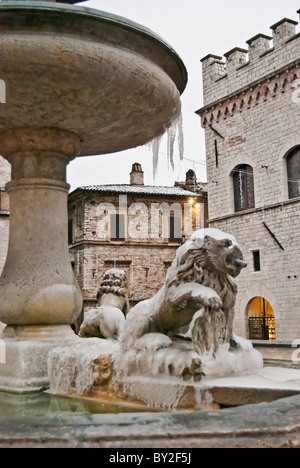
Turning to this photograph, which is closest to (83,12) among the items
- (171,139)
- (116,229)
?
(171,139)

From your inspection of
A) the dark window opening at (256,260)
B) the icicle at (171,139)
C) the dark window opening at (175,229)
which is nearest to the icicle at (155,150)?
the icicle at (171,139)

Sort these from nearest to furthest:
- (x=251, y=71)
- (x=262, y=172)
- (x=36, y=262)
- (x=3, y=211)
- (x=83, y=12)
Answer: (x=83, y=12), (x=36, y=262), (x=3, y=211), (x=262, y=172), (x=251, y=71)

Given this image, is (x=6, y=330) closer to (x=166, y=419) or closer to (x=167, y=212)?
(x=166, y=419)

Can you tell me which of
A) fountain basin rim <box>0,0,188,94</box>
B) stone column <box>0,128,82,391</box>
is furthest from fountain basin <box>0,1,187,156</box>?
stone column <box>0,128,82,391</box>

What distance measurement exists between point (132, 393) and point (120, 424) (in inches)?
50.4

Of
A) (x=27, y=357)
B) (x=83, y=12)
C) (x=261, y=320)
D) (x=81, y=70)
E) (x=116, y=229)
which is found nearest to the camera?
(x=83, y=12)

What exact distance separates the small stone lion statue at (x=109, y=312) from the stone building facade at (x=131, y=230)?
2488 cm

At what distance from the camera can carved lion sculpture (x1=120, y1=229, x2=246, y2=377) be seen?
10.6ft

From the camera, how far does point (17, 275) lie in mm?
4270

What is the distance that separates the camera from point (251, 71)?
843 inches

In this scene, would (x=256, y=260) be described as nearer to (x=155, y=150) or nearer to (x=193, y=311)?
(x=155, y=150)

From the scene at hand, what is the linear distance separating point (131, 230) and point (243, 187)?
40.0ft
